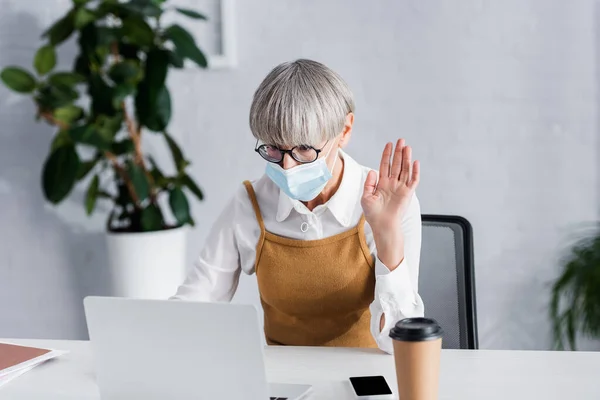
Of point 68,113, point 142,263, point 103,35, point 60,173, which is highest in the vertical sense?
point 103,35

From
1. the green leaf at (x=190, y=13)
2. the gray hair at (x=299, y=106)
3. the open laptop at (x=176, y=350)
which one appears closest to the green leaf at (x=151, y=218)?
the green leaf at (x=190, y=13)

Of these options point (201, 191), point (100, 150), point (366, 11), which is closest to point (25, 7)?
point (100, 150)

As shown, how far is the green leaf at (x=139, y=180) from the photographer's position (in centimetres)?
271

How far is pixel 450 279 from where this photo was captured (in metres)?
1.67

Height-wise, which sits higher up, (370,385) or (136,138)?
(136,138)

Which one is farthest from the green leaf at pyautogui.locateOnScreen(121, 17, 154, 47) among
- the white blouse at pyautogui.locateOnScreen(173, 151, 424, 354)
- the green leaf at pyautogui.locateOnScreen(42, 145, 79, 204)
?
the white blouse at pyautogui.locateOnScreen(173, 151, 424, 354)

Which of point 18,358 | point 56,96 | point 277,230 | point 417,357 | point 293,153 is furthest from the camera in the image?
point 56,96

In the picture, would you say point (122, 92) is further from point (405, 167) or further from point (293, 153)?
point (405, 167)

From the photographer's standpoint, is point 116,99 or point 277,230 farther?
point 116,99

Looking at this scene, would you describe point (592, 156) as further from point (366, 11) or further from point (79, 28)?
point (79, 28)

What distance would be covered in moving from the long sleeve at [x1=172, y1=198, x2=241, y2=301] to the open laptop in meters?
0.52

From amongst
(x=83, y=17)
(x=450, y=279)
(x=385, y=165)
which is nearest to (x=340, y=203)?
(x=385, y=165)

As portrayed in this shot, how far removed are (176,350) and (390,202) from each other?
581 mm

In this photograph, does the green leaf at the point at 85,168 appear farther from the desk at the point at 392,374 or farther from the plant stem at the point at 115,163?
the desk at the point at 392,374
